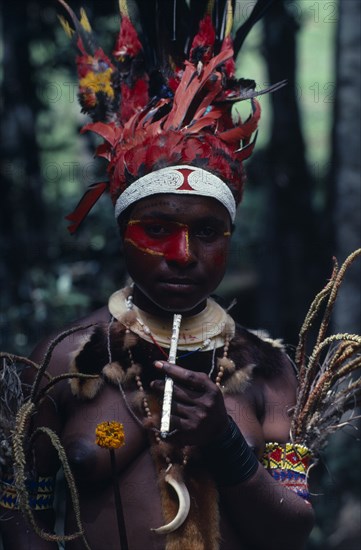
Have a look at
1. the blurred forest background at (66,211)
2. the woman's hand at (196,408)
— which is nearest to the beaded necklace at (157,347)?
the woman's hand at (196,408)

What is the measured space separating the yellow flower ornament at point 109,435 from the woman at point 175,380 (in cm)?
15

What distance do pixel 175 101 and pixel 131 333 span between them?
0.88 metres

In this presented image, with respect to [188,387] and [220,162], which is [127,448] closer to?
[188,387]

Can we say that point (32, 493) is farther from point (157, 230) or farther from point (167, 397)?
point (157, 230)

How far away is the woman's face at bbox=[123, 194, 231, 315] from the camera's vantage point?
3152 millimetres

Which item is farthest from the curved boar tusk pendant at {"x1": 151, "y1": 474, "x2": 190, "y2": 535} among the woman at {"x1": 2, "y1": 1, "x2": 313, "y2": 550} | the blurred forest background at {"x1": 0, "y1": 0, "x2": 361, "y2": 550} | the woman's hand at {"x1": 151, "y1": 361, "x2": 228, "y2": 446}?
the blurred forest background at {"x1": 0, "y1": 0, "x2": 361, "y2": 550}

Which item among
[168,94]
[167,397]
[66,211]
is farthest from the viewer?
[66,211]

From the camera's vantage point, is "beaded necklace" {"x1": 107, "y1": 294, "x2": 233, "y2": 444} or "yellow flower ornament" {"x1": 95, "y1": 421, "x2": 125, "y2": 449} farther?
"beaded necklace" {"x1": 107, "y1": 294, "x2": 233, "y2": 444}

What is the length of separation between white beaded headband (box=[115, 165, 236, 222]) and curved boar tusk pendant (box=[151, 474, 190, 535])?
100 centimetres

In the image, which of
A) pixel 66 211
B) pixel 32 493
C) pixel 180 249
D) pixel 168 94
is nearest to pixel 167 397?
pixel 180 249

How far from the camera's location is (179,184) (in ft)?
10.3

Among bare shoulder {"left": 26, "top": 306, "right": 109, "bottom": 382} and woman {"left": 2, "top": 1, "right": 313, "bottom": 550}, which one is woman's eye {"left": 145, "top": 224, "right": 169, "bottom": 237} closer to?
woman {"left": 2, "top": 1, "right": 313, "bottom": 550}

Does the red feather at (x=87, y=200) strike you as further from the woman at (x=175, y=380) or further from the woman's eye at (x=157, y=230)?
the woman's eye at (x=157, y=230)

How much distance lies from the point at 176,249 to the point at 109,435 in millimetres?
686
